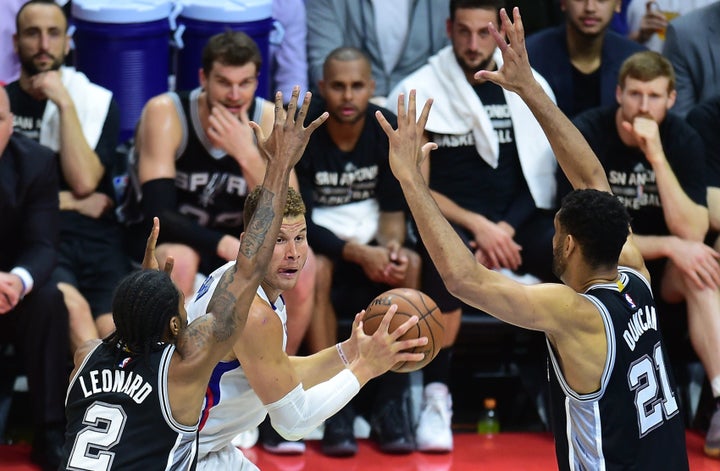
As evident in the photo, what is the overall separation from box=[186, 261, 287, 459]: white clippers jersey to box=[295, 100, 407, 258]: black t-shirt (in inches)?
67.8

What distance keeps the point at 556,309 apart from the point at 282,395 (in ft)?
2.98

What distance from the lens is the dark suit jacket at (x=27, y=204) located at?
547 cm

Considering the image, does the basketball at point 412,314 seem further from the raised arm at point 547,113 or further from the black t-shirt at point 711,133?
the black t-shirt at point 711,133

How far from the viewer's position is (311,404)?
13.3 ft

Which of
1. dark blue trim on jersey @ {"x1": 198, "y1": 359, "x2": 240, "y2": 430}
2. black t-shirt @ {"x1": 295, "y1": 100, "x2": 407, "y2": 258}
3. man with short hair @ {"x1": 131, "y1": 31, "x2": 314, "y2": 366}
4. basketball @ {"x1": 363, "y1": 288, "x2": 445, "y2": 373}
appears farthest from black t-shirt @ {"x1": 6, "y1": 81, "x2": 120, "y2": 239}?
dark blue trim on jersey @ {"x1": 198, "y1": 359, "x2": 240, "y2": 430}

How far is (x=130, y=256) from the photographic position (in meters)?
5.97

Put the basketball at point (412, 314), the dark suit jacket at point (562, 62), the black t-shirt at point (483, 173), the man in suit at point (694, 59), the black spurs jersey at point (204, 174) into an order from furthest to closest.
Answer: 1. the man in suit at point (694, 59)
2. the dark suit jacket at point (562, 62)
3. the black t-shirt at point (483, 173)
4. the black spurs jersey at point (204, 174)
5. the basketball at point (412, 314)

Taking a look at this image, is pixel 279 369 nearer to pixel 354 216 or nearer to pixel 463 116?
pixel 354 216

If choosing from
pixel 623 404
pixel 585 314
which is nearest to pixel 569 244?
pixel 585 314

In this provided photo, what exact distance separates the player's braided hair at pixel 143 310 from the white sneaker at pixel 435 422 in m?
2.33

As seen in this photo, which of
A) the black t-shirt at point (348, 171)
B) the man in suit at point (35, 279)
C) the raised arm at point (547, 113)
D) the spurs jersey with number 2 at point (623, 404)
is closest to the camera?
the spurs jersey with number 2 at point (623, 404)

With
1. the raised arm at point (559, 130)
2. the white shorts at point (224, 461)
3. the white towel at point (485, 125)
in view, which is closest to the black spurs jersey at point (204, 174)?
the white towel at point (485, 125)

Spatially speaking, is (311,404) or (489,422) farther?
(489,422)

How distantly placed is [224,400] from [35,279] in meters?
1.56
